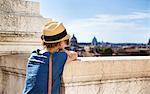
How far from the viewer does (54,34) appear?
7.89 feet

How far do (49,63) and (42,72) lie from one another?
8cm

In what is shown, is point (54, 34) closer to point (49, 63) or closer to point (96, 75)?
point (49, 63)

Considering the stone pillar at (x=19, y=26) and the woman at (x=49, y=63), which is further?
the stone pillar at (x=19, y=26)

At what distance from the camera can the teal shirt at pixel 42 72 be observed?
93.6 inches

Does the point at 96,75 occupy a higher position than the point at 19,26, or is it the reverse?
the point at 19,26

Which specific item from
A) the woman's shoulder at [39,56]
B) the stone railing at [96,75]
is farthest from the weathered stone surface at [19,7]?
the woman's shoulder at [39,56]

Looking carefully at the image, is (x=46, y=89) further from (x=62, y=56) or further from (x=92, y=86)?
(x=92, y=86)

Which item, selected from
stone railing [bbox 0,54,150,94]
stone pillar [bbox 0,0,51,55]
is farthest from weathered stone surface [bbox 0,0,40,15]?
stone railing [bbox 0,54,150,94]

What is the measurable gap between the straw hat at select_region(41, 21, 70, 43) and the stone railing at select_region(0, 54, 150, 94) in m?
0.39

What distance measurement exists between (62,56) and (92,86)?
72 centimetres

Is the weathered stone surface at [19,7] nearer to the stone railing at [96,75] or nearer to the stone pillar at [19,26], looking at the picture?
the stone pillar at [19,26]

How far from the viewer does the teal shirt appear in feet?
7.80

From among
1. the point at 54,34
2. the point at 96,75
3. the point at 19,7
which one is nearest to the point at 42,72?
the point at 54,34

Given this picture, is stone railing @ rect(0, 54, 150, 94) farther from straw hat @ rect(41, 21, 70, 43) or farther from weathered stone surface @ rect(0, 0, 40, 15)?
weathered stone surface @ rect(0, 0, 40, 15)
